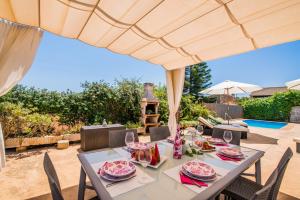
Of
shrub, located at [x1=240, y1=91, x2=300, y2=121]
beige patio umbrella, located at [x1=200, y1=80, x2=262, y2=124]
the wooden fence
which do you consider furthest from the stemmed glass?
shrub, located at [x1=240, y1=91, x2=300, y2=121]

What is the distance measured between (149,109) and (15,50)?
4.49 metres

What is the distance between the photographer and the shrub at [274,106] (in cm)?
1130

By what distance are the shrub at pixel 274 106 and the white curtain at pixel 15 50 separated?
15.3 meters

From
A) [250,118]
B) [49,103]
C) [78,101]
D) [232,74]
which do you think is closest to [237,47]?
[78,101]

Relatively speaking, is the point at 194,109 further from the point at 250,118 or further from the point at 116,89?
the point at 250,118

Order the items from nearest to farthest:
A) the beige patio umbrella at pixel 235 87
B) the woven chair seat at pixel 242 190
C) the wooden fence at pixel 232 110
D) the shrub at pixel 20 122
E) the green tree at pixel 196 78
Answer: the woven chair seat at pixel 242 190, the shrub at pixel 20 122, the beige patio umbrella at pixel 235 87, the wooden fence at pixel 232 110, the green tree at pixel 196 78

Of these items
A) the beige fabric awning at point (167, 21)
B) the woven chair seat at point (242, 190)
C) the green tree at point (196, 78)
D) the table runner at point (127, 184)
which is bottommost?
the woven chair seat at point (242, 190)

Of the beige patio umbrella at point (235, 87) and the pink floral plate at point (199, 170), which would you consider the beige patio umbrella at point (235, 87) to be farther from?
the pink floral plate at point (199, 170)

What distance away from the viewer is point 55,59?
871cm

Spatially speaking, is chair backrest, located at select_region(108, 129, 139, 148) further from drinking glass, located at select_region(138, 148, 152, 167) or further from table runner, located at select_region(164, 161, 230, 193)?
table runner, located at select_region(164, 161, 230, 193)

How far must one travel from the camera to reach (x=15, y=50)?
261 cm

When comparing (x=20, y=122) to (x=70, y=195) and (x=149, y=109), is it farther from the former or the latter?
(x=149, y=109)

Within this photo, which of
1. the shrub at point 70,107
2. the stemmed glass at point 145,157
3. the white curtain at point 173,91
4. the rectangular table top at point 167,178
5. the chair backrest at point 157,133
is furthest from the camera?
the white curtain at point 173,91

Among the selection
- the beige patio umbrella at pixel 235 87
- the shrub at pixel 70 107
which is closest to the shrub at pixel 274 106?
the beige patio umbrella at pixel 235 87
